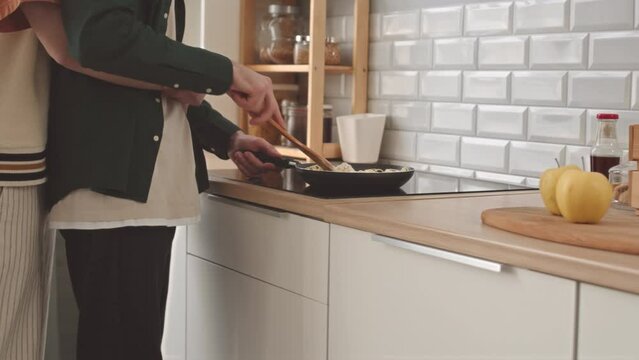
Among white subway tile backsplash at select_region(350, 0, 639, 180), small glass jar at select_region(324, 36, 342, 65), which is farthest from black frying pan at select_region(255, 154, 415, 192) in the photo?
small glass jar at select_region(324, 36, 342, 65)

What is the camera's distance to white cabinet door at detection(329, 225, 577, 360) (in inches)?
→ 48.1

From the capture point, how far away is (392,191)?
186 cm

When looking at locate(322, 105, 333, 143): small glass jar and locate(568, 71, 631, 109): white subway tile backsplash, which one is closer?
locate(568, 71, 631, 109): white subway tile backsplash

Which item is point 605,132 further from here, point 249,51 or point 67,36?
point 249,51

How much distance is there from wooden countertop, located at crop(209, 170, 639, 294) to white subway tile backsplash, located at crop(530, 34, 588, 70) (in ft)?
1.56

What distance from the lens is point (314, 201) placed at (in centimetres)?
170

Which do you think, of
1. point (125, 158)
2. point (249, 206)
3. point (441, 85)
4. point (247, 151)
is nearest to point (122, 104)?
point (125, 158)

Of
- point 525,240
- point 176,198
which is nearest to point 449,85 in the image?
point 176,198

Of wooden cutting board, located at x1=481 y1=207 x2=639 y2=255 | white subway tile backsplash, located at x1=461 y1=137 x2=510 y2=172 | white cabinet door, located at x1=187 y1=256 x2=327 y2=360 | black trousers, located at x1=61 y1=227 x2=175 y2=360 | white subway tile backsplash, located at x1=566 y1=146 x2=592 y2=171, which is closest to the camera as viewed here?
wooden cutting board, located at x1=481 y1=207 x2=639 y2=255

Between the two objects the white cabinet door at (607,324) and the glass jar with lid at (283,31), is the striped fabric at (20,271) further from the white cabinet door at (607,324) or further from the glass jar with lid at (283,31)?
the glass jar with lid at (283,31)

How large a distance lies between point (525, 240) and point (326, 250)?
486 mm

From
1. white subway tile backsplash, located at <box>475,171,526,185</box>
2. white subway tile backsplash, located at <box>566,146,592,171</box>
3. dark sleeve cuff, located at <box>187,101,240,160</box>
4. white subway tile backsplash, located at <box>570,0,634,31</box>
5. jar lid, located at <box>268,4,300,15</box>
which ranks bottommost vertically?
white subway tile backsplash, located at <box>475,171,526,185</box>

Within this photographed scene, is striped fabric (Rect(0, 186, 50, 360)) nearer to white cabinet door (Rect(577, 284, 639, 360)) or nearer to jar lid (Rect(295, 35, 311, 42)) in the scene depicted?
white cabinet door (Rect(577, 284, 639, 360))

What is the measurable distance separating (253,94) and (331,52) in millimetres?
1276
